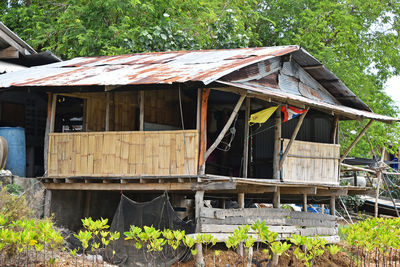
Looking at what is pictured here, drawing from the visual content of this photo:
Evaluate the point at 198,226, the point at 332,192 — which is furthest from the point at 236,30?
the point at 198,226

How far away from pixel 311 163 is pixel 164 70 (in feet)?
14.6

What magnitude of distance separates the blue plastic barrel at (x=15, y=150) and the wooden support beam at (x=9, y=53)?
3.56 m

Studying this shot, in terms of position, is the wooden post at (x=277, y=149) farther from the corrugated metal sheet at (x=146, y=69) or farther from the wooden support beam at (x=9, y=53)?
the wooden support beam at (x=9, y=53)

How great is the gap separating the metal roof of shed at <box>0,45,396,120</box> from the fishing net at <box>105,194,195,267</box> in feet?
8.00

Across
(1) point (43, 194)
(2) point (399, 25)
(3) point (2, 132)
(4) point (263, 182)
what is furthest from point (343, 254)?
(2) point (399, 25)

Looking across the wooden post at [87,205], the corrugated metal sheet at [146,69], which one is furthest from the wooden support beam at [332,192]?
the wooden post at [87,205]

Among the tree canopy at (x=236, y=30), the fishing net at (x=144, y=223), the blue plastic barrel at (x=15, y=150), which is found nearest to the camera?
the fishing net at (x=144, y=223)

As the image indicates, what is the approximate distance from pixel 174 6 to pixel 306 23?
575cm

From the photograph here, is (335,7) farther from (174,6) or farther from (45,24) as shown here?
(45,24)

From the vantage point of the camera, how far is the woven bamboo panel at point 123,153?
1323cm

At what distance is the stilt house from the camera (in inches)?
521

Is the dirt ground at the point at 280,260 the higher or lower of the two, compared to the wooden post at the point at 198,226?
lower

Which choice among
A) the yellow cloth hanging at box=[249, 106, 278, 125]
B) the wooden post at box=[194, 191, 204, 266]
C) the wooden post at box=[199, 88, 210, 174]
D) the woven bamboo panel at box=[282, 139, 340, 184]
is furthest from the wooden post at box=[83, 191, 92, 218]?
the woven bamboo panel at box=[282, 139, 340, 184]

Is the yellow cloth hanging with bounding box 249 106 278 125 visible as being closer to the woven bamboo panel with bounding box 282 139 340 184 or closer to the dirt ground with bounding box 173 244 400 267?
the woven bamboo panel with bounding box 282 139 340 184
